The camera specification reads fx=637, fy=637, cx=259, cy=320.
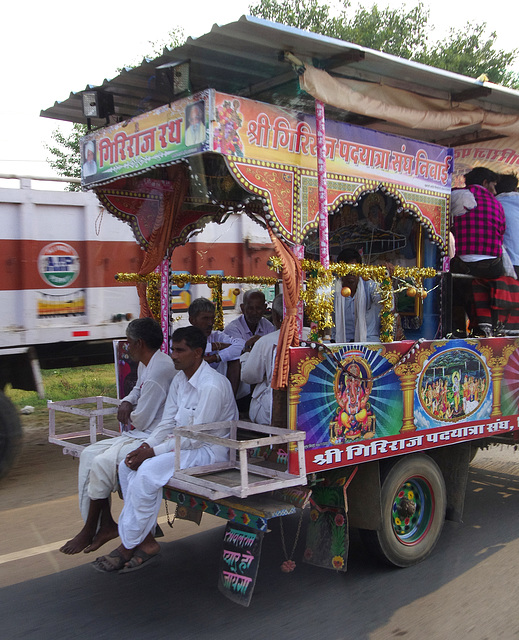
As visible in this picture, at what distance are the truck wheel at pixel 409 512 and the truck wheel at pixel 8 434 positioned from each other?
3388mm

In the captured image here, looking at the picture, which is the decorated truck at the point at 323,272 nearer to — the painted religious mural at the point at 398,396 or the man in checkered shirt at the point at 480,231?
the painted religious mural at the point at 398,396

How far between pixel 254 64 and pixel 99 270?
392 centimetres

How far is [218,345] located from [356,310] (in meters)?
1.17

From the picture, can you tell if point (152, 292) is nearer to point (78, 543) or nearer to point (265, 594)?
point (78, 543)

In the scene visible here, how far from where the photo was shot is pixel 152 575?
156 inches

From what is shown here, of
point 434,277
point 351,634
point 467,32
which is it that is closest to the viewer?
point 351,634

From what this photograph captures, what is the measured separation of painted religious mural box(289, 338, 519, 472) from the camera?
3438 millimetres

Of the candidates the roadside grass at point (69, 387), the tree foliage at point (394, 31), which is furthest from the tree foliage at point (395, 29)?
the roadside grass at point (69, 387)

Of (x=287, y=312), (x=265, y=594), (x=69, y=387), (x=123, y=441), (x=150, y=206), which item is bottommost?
(x=265, y=594)

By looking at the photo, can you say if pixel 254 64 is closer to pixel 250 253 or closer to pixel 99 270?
pixel 99 270

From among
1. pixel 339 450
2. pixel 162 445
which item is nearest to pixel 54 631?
pixel 162 445

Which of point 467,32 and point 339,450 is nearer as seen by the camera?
point 339,450

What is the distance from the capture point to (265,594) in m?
3.69

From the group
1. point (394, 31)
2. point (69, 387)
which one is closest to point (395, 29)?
point (394, 31)
